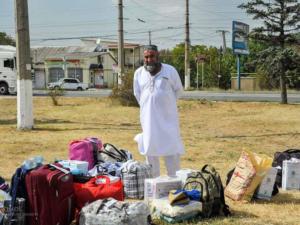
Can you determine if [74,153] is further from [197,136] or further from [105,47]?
[105,47]

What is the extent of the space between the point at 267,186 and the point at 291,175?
30.6 inches

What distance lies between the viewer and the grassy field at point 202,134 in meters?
6.96

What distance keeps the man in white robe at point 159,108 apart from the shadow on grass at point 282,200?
1.23 m

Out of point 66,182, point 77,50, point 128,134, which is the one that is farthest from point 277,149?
point 77,50

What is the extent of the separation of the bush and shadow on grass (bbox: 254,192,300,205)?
55.6 feet

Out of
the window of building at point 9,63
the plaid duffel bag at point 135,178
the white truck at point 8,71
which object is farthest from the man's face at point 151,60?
the window of building at point 9,63

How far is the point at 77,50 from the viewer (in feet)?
268

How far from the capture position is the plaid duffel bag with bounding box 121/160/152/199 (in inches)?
279

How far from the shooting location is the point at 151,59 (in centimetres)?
681

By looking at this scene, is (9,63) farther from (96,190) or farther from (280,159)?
(96,190)

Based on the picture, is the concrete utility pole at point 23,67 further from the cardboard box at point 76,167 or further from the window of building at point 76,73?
the window of building at point 76,73

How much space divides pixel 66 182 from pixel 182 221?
1267 millimetres


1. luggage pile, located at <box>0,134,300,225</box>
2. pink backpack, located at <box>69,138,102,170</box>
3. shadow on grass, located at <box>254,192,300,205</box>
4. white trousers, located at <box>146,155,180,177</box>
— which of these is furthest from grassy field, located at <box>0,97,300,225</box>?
pink backpack, located at <box>69,138,102,170</box>

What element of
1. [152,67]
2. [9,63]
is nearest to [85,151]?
[152,67]
